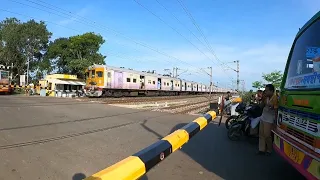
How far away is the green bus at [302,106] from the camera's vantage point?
3.44 metres

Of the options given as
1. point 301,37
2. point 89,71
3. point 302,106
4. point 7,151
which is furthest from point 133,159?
point 89,71

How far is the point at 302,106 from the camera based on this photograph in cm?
391

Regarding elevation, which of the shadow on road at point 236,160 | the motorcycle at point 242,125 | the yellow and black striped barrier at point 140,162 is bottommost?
the shadow on road at point 236,160

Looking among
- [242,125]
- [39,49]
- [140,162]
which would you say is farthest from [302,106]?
[39,49]

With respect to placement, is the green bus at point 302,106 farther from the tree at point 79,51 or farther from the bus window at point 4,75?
the tree at point 79,51

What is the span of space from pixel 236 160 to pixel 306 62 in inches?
102

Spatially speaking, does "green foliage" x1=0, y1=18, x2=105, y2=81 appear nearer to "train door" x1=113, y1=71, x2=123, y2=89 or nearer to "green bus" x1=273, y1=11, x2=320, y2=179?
"train door" x1=113, y1=71, x2=123, y2=89

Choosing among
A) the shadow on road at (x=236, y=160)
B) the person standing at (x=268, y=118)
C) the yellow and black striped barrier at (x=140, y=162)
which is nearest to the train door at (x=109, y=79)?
the shadow on road at (x=236, y=160)

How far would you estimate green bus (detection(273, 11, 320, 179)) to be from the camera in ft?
11.3

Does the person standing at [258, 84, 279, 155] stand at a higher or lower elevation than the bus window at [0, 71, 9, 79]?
lower

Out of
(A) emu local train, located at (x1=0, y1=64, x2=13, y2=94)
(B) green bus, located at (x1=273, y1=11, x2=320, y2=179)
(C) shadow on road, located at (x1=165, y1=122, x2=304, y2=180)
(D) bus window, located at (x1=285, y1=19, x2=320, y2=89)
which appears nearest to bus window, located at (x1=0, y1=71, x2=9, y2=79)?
(A) emu local train, located at (x1=0, y1=64, x2=13, y2=94)

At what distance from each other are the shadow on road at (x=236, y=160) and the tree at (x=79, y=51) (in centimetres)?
4512

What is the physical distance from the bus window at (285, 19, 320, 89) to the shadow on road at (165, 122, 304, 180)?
63.1 inches

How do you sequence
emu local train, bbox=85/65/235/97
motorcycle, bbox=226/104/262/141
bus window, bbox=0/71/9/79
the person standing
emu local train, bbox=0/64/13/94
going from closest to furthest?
the person standing
motorcycle, bbox=226/104/262/141
emu local train, bbox=85/65/235/97
bus window, bbox=0/71/9/79
emu local train, bbox=0/64/13/94
